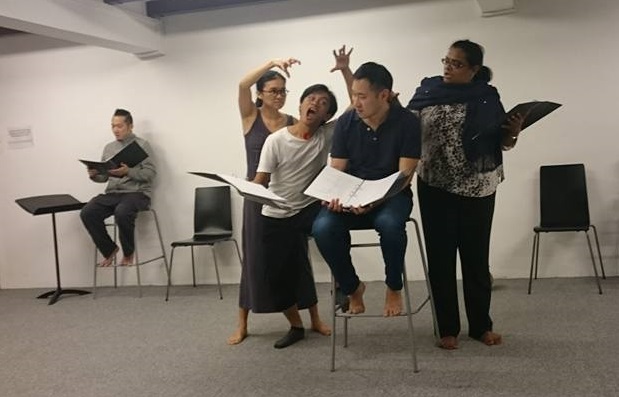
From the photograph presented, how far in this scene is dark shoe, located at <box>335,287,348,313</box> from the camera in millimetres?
2756

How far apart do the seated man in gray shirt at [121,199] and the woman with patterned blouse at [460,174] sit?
112 inches

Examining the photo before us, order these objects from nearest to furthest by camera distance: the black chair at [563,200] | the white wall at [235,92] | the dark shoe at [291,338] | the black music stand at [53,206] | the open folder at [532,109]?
1. the open folder at [532,109]
2. the dark shoe at [291,338]
3. the black chair at [563,200]
4. the white wall at [235,92]
5. the black music stand at [53,206]

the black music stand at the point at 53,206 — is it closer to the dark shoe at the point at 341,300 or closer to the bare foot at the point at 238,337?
the bare foot at the point at 238,337

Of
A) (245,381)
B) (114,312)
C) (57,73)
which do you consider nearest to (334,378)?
(245,381)

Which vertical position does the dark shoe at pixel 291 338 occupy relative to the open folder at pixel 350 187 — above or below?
below

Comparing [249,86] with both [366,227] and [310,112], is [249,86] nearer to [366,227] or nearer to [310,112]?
[310,112]

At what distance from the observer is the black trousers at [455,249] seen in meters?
2.86

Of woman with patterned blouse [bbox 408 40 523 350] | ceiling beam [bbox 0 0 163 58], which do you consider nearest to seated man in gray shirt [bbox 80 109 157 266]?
ceiling beam [bbox 0 0 163 58]

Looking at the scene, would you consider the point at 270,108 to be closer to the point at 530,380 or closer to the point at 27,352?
the point at 530,380

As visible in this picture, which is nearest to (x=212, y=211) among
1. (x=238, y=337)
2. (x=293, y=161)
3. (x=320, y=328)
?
(x=238, y=337)

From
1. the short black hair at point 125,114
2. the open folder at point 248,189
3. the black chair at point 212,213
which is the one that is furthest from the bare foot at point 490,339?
the short black hair at point 125,114

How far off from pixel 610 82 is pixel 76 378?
4.11 m

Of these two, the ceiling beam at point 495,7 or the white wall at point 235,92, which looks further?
the white wall at point 235,92

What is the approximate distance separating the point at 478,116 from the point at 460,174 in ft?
0.97
